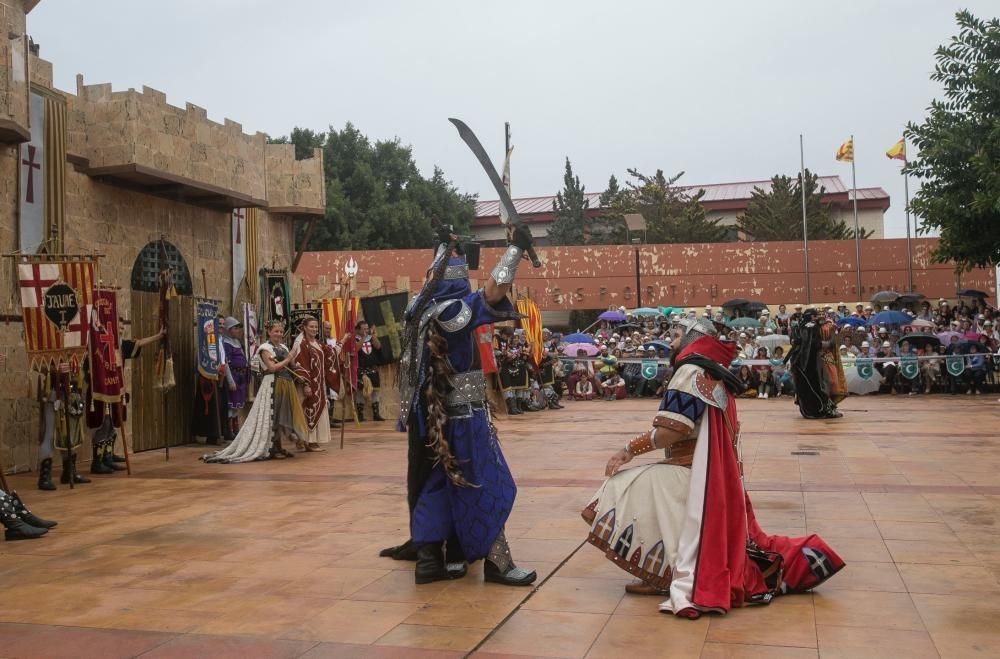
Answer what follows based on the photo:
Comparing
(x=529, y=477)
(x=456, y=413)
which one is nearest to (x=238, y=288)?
(x=529, y=477)

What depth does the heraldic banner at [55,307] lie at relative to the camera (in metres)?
8.66

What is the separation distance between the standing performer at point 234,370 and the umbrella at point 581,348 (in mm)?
11408

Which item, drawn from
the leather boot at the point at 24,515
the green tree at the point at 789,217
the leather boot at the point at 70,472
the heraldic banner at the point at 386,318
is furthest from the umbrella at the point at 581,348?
the green tree at the point at 789,217

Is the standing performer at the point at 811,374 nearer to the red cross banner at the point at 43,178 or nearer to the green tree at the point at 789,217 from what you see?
the red cross banner at the point at 43,178

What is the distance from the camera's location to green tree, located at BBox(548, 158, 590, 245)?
52.2 metres

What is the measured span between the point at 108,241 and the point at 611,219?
42.3 metres

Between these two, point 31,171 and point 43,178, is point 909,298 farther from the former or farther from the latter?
point 31,171

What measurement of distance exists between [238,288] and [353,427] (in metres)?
3.08

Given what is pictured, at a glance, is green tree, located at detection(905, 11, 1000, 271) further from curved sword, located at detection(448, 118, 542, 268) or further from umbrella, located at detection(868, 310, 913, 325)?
curved sword, located at detection(448, 118, 542, 268)

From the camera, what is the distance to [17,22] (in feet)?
32.7

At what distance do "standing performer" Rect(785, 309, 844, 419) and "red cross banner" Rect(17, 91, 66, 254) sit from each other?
35.6 feet

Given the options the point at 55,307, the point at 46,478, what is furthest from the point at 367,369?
the point at 55,307

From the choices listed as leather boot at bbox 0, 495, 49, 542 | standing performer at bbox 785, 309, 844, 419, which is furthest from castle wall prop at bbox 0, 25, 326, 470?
standing performer at bbox 785, 309, 844, 419

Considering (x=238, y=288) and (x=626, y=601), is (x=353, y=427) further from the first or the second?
(x=626, y=601)
